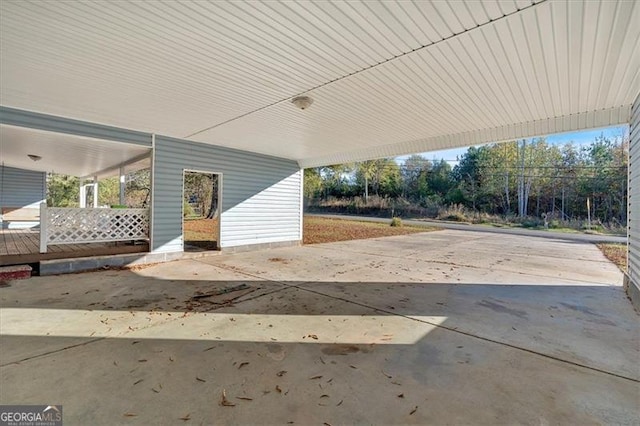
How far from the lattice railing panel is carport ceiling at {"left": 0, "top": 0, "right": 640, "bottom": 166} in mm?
1925

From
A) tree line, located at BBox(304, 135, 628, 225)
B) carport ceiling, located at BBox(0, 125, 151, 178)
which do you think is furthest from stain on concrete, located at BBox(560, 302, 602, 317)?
tree line, located at BBox(304, 135, 628, 225)

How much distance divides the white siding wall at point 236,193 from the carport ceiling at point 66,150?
2.51ft

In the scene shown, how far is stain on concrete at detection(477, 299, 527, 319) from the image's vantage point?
382 centimetres

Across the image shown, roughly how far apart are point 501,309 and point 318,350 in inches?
107

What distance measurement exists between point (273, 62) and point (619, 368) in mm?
4310

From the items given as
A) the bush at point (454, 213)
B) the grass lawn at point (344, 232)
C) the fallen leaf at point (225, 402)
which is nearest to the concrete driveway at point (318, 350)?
the fallen leaf at point (225, 402)

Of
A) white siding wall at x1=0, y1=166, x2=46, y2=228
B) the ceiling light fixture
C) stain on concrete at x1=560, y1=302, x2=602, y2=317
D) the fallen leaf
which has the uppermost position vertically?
the ceiling light fixture

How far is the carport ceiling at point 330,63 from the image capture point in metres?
2.46

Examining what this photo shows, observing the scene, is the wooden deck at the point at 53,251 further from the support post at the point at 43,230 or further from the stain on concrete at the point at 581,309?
the stain on concrete at the point at 581,309

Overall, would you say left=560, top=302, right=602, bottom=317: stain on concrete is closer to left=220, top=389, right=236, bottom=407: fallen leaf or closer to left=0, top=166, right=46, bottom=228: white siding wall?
left=220, top=389, right=236, bottom=407: fallen leaf

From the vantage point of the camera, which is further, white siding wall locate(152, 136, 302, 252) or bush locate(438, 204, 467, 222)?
bush locate(438, 204, 467, 222)

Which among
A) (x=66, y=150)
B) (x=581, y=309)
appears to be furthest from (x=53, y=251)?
(x=581, y=309)

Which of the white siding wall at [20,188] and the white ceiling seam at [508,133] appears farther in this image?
the white siding wall at [20,188]

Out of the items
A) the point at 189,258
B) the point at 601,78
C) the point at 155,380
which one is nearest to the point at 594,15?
the point at 601,78
